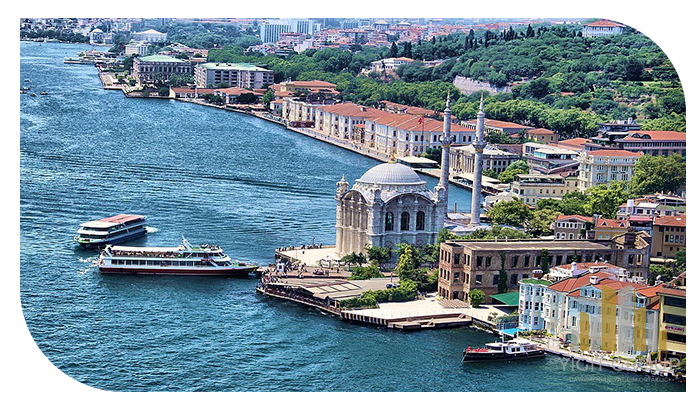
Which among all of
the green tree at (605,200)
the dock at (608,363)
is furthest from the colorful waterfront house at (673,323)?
the green tree at (605,200)

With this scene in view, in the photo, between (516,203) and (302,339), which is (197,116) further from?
(302,339)

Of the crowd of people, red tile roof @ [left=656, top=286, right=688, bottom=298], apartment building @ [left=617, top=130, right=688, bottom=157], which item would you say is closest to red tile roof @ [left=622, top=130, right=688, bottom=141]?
apartment building @ [left=617, top=130, right=688, bottom=157]

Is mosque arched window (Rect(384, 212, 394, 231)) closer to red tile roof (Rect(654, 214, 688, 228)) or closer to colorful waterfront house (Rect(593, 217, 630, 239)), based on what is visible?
Result: colorful waterfront house (Rect(593, 217, 630, 239))

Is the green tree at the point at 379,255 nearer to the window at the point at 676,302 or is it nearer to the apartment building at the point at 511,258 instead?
the apartment building at the point at 511,258

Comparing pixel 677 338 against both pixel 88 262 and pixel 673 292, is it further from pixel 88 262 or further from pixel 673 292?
pixel 88 262

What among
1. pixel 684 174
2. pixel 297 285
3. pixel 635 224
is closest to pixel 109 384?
pixel 297 285

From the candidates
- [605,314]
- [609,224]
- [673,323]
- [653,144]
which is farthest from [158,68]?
[673,323]
